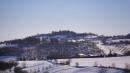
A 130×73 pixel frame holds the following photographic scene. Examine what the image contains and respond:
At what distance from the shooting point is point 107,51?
15.5ft

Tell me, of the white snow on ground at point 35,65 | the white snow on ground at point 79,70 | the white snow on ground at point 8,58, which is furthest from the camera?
the white snow on ground at point 8,58

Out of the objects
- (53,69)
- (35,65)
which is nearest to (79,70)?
(53,69)

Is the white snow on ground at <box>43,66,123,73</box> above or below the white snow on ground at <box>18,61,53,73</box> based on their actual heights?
below

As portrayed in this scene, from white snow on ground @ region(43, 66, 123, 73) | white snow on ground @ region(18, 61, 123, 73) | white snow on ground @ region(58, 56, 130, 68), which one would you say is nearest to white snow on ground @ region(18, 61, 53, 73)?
white snow on ground @ region(18, 61, 123, 73)

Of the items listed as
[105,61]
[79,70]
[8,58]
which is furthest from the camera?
[8,58]

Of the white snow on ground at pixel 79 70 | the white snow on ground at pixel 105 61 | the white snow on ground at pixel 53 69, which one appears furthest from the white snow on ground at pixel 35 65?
the white snow on ground at pixel 105 61

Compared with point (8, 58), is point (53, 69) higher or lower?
lower

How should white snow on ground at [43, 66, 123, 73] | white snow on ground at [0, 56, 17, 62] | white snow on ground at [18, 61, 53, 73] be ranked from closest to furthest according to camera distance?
white snow on ground at [43, 66, 123, 73], white snow on ground at [18, 61, 53, 73], white snow on ground at [0, 56, 17, 62]

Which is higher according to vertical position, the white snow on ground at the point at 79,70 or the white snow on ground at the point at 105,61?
the white snow on ground at the point at 105,61

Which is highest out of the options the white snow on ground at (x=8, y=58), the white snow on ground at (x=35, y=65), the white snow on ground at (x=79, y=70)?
the white snow on ground at (x=8, y=58)

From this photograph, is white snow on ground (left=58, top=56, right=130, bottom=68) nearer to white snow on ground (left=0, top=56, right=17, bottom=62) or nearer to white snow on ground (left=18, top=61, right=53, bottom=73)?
white snow on ground (left=18, top=61, right=53, bottom=73)

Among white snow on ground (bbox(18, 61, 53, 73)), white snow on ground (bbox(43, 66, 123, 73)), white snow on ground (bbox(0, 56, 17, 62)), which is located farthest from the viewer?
white snow on ground (bbox(0, 56, 17, 62))

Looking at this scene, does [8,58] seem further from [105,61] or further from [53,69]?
[105,61]

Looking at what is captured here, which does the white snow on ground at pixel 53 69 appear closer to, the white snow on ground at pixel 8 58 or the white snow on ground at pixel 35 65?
the white snow on ground at pixel 35 65
